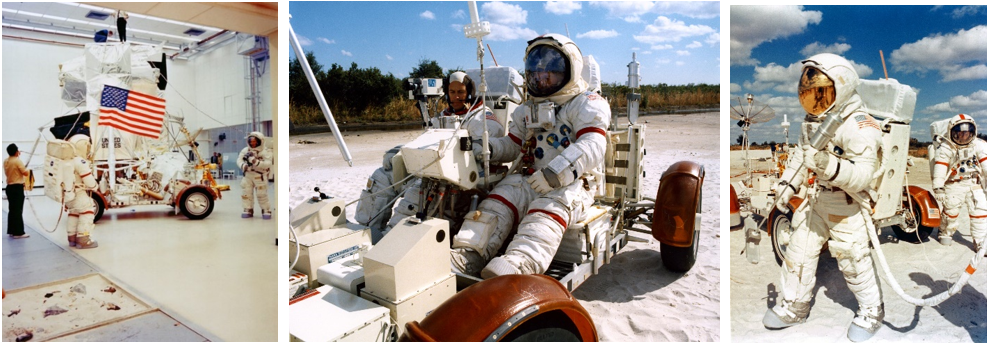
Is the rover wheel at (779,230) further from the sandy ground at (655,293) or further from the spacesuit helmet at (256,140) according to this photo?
the spacesuit helmet at (256,140)

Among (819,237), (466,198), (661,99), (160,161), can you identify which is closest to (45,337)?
(466,198)

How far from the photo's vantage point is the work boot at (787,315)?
277cm

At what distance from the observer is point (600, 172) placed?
3.27 meters

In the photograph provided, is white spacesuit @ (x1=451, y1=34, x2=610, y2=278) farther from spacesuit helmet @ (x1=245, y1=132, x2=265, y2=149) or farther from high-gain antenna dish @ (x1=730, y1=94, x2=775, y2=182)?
spacesuit helmet @ (x1=245, y1=132, x2=265, y2=149)

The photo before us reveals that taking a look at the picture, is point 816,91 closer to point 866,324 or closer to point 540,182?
point 866,324

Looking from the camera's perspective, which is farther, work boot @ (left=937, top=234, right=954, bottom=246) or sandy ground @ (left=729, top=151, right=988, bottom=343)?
work boot @ (left=937, top=234, right=954, bottom=246)

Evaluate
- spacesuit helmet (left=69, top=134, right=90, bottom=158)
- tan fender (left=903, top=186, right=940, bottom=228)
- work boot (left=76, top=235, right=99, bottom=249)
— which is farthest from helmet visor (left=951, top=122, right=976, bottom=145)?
work boot (left=76, top=235, right=99, bottom=249)

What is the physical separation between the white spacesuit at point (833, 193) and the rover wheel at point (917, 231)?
0.54 meters

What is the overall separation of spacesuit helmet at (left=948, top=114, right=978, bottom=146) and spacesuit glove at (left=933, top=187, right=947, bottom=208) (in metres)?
0.28

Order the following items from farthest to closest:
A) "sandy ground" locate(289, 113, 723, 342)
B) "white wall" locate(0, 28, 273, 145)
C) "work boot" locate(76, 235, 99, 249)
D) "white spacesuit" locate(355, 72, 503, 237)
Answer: "work boot" locate(76, 235, 99, 249)
"white wall" locate(0, 28, 273, 145)
"white spacesuit" locate(355, 72, 503, 237)
"sandy ground" locate(289, 113, 723, 342)

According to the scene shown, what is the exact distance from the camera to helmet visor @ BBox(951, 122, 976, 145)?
109 inches

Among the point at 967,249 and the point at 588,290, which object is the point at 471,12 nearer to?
the point at 588,290

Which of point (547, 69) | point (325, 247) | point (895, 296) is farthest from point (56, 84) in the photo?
point (895, 296)

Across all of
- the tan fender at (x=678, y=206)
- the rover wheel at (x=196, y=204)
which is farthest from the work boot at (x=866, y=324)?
the rover wheel at (x=196, y=204)
